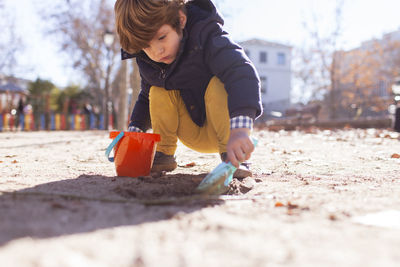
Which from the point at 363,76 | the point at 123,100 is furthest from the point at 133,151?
the point at 363,76

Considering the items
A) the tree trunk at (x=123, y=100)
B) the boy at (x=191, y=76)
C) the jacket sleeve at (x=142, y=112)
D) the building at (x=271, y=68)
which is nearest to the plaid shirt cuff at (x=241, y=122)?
the boy at (x=191, y=76)

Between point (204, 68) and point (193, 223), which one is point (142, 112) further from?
point (193, 223)

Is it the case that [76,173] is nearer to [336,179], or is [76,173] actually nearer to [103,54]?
[336,179]

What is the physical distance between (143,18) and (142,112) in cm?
79

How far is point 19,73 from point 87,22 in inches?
381

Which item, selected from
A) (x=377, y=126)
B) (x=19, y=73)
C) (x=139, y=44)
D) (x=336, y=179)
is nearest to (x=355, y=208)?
(x=336, y=179)

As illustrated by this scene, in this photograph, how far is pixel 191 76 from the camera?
2037 millimetres

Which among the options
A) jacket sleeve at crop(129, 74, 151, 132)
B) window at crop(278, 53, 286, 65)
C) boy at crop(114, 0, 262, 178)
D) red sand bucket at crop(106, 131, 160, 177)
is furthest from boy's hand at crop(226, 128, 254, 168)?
window at crop(278, 53, 286, 65)

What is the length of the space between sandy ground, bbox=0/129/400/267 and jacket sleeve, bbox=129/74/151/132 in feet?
1.83

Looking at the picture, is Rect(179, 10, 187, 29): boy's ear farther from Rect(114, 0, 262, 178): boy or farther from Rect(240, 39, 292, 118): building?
Rect(240, 39, 292, 118): building

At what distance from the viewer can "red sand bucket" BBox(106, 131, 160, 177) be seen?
1.99 metres

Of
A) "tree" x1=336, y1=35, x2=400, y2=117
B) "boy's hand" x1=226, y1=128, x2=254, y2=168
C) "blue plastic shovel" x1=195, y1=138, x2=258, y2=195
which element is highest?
"tree" x1=336, y1=35, x2=400, y2=117

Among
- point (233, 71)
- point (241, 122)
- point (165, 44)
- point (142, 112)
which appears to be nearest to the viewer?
point (241, 122)

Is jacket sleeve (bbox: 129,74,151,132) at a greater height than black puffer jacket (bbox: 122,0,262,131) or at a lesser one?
lesser
